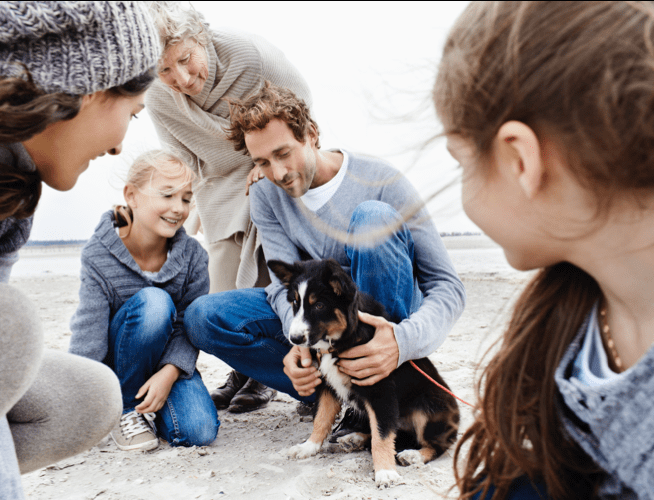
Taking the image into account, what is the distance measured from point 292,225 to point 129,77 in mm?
1722

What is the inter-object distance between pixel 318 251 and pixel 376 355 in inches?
34.1

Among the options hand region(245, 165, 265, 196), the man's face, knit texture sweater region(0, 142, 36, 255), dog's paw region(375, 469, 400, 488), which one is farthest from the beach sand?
hand region(245, 165, 265, 196)

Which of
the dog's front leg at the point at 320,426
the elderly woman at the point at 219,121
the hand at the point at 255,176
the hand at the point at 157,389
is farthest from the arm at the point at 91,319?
the dog's front leg at the point at 320,426

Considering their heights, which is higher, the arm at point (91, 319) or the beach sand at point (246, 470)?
the arm at point (91, 319)

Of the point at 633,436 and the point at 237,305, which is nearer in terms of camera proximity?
the point at 633,436

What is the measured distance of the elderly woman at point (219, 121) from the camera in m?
3.13

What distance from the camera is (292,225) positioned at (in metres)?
2.93

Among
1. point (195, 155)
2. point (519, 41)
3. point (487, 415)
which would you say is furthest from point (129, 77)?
point (195, 155)

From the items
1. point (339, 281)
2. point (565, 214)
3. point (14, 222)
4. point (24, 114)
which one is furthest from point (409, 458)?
point (24, 114)

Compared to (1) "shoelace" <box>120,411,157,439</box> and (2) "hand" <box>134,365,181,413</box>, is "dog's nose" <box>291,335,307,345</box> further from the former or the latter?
(1) "shoelace" <box>120,411,157,439</box>

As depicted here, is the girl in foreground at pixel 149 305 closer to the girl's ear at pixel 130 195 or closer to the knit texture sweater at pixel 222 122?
the girl's ear at pixel 130 195

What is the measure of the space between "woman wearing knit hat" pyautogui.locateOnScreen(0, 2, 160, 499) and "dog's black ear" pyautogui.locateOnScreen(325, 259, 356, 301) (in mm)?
Result: 1061

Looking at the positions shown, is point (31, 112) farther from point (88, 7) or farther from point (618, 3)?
point (618, 3)

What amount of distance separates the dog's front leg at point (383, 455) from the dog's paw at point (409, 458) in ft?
0.48
